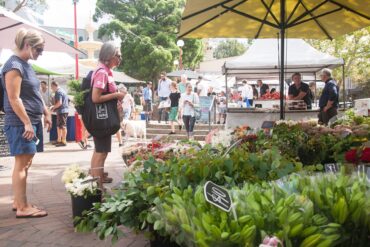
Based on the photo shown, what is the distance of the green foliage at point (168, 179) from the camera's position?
2082 mm

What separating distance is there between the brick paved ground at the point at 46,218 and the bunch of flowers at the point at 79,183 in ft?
1.23

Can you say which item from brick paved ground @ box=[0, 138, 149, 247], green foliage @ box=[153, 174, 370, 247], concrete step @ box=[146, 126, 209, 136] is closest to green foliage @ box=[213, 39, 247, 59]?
concrete step @ box=[146, 126, 209, 136]

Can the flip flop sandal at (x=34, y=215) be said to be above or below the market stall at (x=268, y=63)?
below

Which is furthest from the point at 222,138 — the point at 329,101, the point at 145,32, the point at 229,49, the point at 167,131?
the point at 229,49

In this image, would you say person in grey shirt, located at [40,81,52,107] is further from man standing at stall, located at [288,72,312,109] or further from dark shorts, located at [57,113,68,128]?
man standing at stall, located at [288,72,312,109]

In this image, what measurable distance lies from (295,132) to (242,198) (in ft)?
8.15

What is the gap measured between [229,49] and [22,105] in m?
82.5

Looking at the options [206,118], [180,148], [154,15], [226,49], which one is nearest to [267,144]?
[180,148]

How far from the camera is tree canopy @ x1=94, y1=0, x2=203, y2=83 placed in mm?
30891

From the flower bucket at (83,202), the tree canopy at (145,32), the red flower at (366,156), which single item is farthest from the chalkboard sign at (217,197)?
the tree canopy at (145,32)

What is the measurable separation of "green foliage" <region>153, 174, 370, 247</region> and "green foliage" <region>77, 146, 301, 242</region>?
0.37 meters

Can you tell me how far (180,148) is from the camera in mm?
3740

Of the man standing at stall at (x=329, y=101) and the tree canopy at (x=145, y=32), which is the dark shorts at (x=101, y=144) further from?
the tree canopy at (x=145, y=32)

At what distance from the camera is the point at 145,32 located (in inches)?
1243
